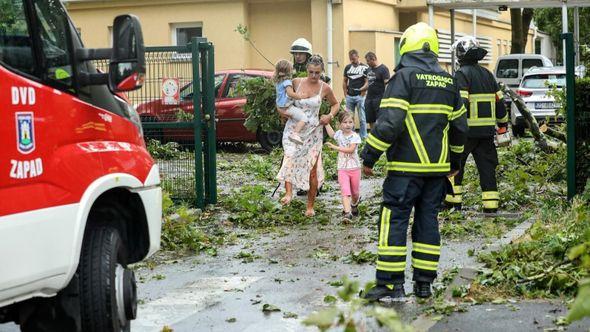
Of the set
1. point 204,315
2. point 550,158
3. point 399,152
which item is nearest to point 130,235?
point 204,315

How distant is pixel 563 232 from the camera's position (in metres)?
8.91

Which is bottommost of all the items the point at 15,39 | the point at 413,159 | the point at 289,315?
the point at 289,315

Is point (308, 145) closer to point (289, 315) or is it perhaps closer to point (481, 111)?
point (481, 111)

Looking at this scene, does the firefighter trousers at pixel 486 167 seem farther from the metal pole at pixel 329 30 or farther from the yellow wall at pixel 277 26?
the yellow wall at pixel 277 26

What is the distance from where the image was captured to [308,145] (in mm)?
12539

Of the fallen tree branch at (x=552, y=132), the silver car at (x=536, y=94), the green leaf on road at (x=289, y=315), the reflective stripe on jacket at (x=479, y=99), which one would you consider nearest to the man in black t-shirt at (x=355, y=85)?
the silver car at (x=536, y=94)

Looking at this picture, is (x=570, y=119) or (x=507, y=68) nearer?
(x=570, y=119)

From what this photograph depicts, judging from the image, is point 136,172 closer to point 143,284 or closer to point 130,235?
point 130,235

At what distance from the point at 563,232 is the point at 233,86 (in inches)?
504

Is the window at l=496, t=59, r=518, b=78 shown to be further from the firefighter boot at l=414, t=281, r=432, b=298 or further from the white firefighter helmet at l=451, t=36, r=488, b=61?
the firefighter boot at l=414, t=281, r=432, b=298

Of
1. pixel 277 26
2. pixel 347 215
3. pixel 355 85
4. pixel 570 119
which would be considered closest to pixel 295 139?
pixel 347 215

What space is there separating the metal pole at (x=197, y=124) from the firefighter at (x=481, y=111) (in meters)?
2.86

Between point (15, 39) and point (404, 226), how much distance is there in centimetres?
336

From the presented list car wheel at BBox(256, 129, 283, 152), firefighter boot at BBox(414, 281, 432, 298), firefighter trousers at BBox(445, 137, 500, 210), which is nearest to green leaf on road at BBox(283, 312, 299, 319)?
firefighter boot at BBox(414, 281, 432, 298)
